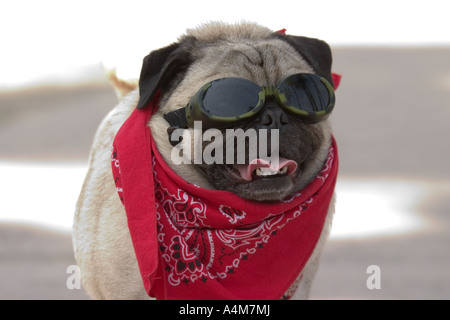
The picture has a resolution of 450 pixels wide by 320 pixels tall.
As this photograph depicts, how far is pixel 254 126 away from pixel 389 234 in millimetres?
2697

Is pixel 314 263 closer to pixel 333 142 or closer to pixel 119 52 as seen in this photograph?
pixel 333 142

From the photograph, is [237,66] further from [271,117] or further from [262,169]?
[262,169]

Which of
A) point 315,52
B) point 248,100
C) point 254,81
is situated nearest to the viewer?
point 248,100

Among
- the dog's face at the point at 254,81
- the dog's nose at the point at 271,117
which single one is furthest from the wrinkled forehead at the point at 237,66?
the dog's nose at the point at 271,117

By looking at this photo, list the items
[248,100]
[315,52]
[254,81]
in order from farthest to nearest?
1. [315,52]
2. [254,81]
3. [248,100]

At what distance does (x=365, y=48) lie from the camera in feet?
36.6

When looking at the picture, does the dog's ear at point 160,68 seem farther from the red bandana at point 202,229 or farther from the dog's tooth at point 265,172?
the dog's tooth at point 265,172

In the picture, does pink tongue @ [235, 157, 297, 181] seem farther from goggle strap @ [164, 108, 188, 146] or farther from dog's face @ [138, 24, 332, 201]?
goggle strap @ [164, 108, 188, 146]

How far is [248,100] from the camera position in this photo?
2.16m

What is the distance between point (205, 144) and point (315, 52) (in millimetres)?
585

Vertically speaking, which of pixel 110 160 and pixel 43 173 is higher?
pixel 43 173

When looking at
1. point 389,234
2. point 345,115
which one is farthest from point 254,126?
point 345,115

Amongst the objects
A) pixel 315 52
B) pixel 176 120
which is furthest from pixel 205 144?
pixel 315 52

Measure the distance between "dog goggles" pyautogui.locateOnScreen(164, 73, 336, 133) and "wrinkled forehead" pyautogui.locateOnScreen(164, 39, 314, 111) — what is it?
84 millimetres
